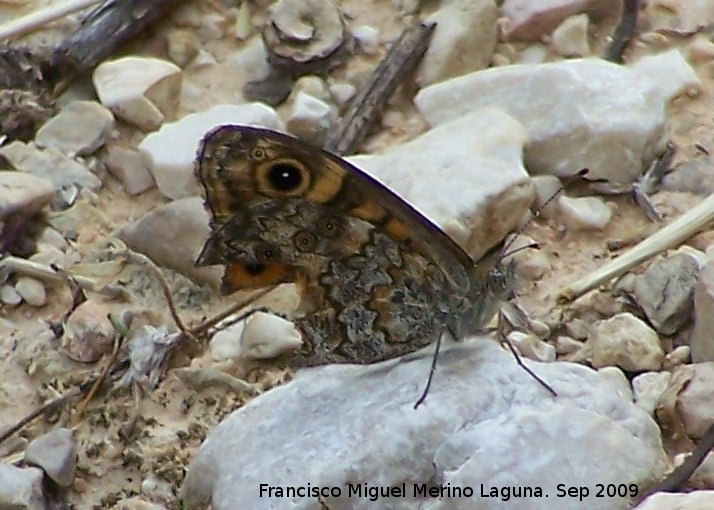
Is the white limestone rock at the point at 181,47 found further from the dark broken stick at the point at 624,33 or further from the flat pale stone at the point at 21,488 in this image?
the flat pale stone at the point at 21,488

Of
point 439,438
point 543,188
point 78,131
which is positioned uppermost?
point 439,438

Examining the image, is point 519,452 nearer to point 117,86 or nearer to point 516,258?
point 516,258

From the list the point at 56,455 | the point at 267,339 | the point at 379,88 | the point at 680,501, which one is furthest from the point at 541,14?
the point at 680,501

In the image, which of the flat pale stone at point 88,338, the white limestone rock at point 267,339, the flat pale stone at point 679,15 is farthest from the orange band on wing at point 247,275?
the flat pale stone at point 679,15

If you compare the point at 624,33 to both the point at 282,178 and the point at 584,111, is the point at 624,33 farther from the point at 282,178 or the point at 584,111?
the point at 282,178

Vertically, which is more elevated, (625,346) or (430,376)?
(430,376)

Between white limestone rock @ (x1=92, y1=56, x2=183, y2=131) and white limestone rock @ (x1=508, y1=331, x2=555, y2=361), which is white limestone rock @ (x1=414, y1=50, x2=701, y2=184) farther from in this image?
white limestone rock @ (x1=92, y1=56, x2=183, y2=131)
